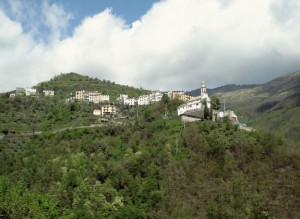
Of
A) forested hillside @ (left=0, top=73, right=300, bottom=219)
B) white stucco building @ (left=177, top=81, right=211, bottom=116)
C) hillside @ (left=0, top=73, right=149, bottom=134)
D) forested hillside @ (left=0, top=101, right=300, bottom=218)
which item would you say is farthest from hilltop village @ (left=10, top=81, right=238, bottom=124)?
forested hillside @ (left=0, top=101, right=300, bottom=218)

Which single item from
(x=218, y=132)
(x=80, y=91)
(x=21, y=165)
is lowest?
(x=21, y=165)

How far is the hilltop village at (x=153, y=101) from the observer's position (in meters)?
83.8

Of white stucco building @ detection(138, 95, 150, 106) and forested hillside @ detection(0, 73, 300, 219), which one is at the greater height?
white stucco building @ detection(138, 95, 150, 106)

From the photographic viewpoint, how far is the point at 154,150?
241 ft

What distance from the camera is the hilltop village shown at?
83844 mm

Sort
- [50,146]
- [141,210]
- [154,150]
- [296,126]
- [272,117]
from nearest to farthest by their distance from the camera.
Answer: [141,210]
[154,150]
[50,146]
[296,126]
[272,117]

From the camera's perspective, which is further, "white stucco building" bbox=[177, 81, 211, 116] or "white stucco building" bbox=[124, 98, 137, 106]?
"white stucco building" bbox=[124, 98, 137, 106]

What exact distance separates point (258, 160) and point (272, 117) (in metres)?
116

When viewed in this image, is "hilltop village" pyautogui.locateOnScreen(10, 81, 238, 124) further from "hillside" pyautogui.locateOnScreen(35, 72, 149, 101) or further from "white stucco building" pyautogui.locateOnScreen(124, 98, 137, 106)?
"hillside" pyautogui.locateOnScreen(35, 72, 149, 101)

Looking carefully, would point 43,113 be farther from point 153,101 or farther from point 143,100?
point 143,100

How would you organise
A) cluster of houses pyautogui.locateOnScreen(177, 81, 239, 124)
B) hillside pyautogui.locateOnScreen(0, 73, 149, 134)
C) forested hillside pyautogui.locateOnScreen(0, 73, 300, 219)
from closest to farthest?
1. forested hillside pyautogui.locateOnScreen(0, 73, 300, 219)
2. cluster of houses pyautogui.locateOnScreen(177, 81, 239, 124)
3. hillside pyautogui.locateOnScreen(0, 73, 149, 134)

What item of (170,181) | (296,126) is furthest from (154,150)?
(296,126)

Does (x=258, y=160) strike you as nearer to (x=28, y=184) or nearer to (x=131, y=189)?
(x=131, y=189)

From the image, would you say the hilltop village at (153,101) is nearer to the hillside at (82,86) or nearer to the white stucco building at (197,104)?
the white stucco building at (197,104)
